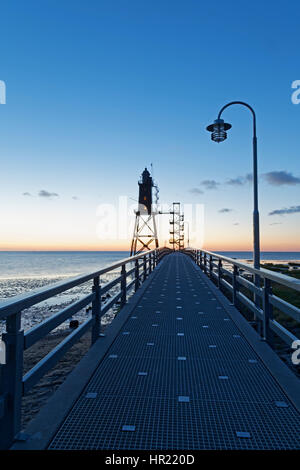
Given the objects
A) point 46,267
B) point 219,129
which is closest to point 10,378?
point 219,129

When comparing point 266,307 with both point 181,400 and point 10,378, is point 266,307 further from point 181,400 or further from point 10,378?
point 10,378

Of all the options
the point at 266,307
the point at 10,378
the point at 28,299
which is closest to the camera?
the point at 10,378

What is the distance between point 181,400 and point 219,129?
25.3 ft

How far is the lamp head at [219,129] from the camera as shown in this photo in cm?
892

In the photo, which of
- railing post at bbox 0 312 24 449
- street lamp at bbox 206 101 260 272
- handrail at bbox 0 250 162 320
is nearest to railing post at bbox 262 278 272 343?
handrail at bbox 0 250 162 320

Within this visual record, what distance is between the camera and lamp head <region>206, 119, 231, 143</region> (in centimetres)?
892

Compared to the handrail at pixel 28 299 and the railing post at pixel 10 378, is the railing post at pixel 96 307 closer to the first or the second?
the handrail at pixel 28 299

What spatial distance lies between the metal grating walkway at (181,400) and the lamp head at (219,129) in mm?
5921

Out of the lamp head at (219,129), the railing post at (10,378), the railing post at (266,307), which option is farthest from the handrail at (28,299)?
the lamp head at (219,129)

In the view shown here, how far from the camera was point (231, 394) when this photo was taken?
3.18 metres

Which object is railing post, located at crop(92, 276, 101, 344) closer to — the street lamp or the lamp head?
the street lamp

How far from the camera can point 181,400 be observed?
3055 millimetres
